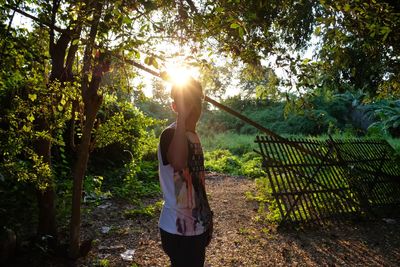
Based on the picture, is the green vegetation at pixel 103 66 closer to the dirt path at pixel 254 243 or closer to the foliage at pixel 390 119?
the dirt path at pixel 254 243

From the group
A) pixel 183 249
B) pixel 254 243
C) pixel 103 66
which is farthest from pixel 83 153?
pixel 254 243

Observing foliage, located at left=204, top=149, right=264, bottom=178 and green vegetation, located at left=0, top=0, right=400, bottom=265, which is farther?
foliage, located at left=204, top=149, right=264, bottom=178

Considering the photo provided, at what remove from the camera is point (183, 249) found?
214cm

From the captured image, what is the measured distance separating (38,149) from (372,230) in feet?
18.9

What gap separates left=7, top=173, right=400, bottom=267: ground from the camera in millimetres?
4934

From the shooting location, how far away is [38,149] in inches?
170

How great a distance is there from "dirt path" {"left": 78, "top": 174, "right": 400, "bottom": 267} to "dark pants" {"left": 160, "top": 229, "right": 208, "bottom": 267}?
2626 mm

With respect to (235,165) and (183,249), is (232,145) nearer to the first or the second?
(235,165)

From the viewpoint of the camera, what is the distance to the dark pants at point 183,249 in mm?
2133

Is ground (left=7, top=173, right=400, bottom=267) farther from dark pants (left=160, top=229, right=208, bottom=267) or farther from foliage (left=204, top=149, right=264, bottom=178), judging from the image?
foliage (left=204, top=149, right=264, bottom=178)

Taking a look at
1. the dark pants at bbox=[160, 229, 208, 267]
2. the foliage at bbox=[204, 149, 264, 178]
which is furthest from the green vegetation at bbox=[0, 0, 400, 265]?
the foliage at bbox=[204, 149, 264, 178]

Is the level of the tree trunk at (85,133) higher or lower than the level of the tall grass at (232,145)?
higher

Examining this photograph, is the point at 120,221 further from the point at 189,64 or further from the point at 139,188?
the point at 189,64

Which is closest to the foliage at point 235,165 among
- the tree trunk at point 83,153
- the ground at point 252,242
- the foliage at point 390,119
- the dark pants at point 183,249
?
the ground at point 252,242
